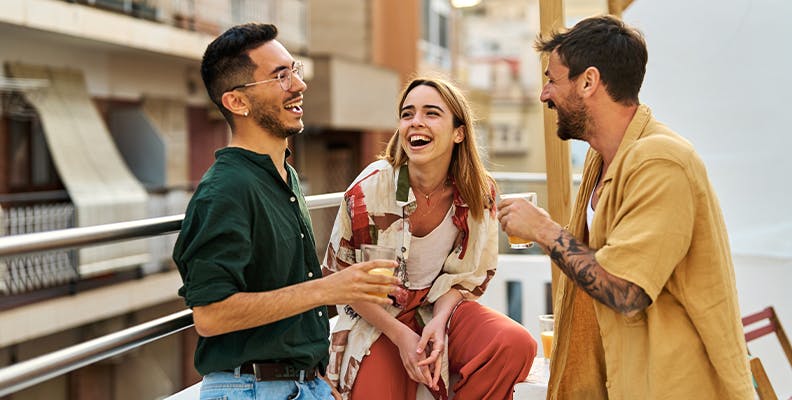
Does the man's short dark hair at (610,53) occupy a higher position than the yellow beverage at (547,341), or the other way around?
the man's short dark hair at (610,53)

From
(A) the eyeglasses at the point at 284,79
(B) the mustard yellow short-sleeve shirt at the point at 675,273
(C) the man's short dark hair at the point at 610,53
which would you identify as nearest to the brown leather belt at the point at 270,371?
(A) the eyeglasses at the point at 284,79

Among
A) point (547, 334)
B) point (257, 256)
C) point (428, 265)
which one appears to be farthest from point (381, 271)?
point (547, 334)

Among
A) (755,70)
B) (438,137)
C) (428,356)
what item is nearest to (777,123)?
(755,70)

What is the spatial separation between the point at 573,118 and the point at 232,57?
1039 mm

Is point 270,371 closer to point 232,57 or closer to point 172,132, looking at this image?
point 232,57

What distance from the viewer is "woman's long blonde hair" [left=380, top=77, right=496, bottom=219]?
3.55m

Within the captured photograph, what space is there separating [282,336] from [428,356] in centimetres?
90

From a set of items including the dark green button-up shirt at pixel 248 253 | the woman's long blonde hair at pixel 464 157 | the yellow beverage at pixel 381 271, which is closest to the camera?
the dark green button-up shirt at pixel 248 253

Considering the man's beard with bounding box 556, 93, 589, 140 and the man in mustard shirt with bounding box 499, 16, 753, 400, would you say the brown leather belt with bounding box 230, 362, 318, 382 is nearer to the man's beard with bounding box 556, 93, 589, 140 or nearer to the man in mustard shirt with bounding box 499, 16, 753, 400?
the man in mustard shirt with bounding box 499, 16, 753, 400

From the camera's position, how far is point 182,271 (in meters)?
2.45

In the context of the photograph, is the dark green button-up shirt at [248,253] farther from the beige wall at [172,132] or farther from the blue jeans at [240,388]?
the beige wall at [172,132]

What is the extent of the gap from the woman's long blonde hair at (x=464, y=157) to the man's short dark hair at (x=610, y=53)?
37.1 inches

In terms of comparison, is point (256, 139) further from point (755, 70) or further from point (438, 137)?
point (755, 70)

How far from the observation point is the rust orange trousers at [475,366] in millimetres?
3314
